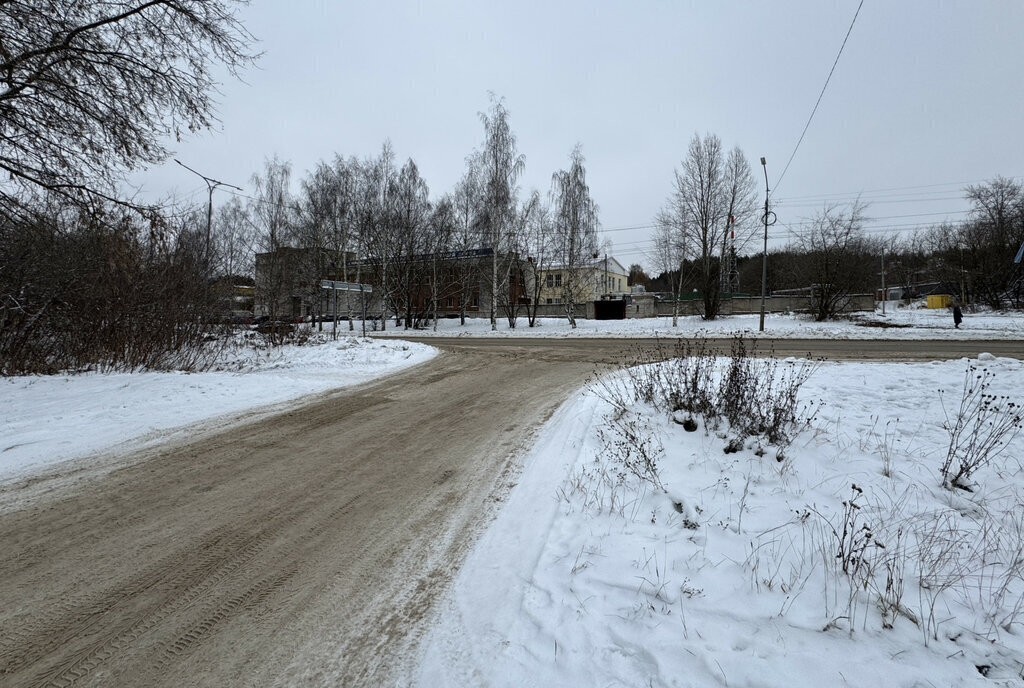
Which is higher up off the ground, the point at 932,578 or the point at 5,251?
the point at 5,251

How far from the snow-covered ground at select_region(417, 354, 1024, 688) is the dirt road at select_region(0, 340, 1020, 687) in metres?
0.44

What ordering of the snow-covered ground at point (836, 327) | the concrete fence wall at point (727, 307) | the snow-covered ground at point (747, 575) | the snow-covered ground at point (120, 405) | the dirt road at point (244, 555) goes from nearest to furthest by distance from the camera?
the snow-covered ground at point (747, 575)
the dirt road at point (244, 555)
the snow-covered ground at point (120, 405)
the snow-covered ground at point (836, 327)
the concrete fence wall at point (727, 307)

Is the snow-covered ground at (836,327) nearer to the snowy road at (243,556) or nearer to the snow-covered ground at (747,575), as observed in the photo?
the snow-covered ground at (747,575)

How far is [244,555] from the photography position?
3141 millimetres

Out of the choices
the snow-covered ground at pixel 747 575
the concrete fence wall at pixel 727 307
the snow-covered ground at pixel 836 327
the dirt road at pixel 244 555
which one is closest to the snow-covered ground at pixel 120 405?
the dirt road at pixel 244 555

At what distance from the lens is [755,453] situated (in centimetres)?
453

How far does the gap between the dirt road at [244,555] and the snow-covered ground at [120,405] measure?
29.4 inches

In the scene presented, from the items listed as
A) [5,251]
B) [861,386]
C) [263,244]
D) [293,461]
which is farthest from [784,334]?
[263,244]

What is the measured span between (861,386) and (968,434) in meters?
2.00

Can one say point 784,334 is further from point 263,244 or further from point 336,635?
point 263,244

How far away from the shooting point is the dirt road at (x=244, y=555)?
2.25 m

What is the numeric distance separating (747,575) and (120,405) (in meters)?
8.30

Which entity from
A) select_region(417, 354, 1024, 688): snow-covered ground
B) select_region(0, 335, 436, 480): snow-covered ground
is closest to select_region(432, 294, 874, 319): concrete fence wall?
select_region(417, 354, 1024, 688): snow-covered ground

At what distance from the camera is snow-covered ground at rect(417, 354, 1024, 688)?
2139mm
